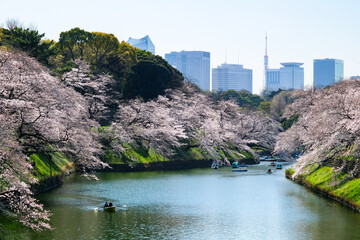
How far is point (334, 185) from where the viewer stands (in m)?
40.2

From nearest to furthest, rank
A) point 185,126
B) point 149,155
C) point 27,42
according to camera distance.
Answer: point 27,42 < point 149,155 < point 185,126

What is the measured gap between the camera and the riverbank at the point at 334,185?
1380 inches

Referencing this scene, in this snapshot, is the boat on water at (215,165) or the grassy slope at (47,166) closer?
the grassy slope at (47,166)

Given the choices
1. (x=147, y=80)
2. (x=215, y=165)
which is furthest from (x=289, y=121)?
(x=215, y=165)

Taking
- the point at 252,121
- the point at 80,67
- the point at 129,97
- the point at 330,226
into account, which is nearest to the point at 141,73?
the point at 129,97

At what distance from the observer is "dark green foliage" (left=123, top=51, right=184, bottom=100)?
252ft

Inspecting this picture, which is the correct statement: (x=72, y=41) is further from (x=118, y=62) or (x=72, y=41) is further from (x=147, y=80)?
(x=147, y=80)

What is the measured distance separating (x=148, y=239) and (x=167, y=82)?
57.3 meters

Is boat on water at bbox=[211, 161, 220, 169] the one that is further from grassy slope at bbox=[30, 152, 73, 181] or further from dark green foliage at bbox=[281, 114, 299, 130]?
dark green foliage at bbox=[281, 114, 299, 130]

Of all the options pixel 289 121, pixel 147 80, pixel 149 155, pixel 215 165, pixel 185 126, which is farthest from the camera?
pixel 289 121

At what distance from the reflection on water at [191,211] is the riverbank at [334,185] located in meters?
0.78

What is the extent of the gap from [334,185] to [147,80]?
4426 cm

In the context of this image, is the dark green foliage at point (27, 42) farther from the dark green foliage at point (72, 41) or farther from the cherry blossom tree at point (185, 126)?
the dark green foliage at point (72, 41)

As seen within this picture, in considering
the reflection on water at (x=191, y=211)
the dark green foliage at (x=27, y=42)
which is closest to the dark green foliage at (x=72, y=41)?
the dark green foliage at (x=27, y=42)
